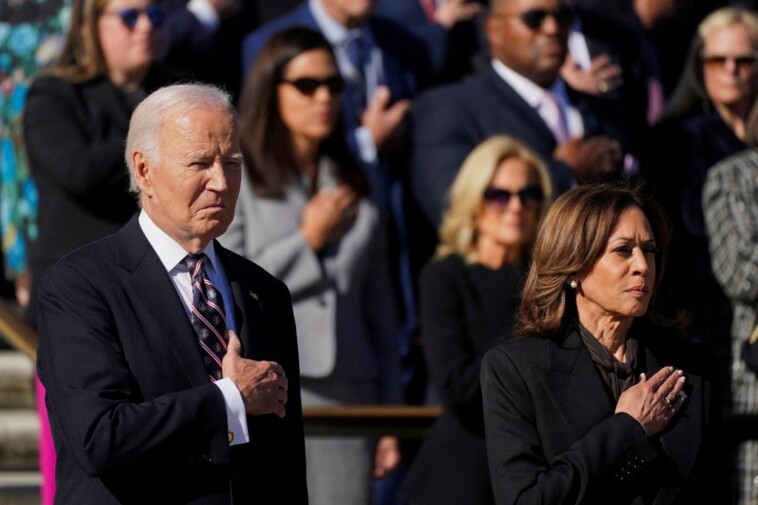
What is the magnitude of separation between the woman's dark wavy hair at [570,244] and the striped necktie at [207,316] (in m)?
0.84

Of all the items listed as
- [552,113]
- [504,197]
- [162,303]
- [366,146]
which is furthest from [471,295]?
[162,303]

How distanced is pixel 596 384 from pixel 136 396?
1193 mm

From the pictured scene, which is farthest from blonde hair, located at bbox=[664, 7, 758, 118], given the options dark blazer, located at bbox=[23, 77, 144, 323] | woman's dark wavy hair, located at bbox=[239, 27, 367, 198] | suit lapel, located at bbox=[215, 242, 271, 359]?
suit lapel, located at bbox=[215, 242, 271, 359]

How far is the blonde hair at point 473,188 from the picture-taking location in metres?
6.43

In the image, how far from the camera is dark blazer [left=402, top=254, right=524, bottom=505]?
576 cm

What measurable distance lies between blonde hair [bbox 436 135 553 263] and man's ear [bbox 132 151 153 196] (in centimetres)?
252

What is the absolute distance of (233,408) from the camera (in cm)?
385

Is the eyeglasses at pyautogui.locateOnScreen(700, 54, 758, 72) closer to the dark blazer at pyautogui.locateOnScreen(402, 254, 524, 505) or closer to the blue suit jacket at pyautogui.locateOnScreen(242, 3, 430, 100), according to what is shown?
the blue suit jacket at pyautogui.locateOnScreen(242, 3, 430, 100)

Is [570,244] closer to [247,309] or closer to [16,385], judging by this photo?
[247,309]

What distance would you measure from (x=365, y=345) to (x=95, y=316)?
3.06 meters

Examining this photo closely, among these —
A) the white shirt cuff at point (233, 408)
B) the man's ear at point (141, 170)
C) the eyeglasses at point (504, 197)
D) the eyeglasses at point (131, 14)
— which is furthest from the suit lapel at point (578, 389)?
the eyeglasses at point (131, 14)

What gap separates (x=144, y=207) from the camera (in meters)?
4.09

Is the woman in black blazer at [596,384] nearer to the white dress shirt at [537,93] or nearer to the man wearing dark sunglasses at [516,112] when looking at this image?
the man wearing dark sunglasses at [516,112]

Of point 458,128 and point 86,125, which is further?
point 458,128
